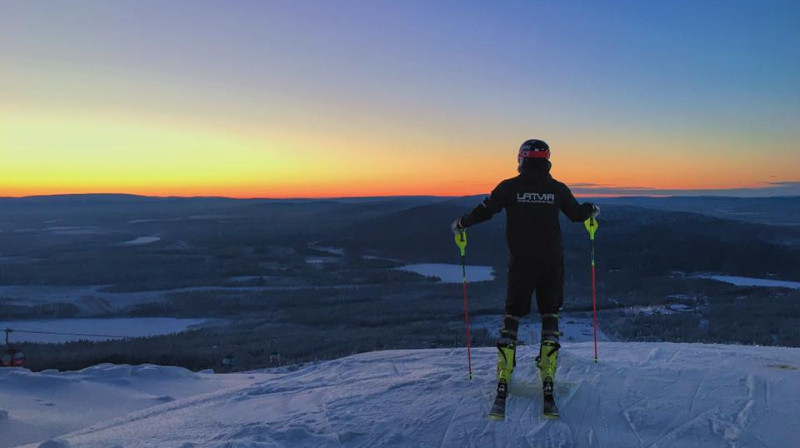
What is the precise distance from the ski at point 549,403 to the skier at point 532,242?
1cm

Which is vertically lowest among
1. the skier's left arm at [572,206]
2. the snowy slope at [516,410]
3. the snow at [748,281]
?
the snow at [748,281]

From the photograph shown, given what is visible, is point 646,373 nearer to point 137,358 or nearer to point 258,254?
point 137,358

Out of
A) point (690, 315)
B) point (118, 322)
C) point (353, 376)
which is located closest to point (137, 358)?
point (353, 376)

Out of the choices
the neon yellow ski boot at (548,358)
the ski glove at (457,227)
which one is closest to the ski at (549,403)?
the neon yellow ski boot at (548,358)

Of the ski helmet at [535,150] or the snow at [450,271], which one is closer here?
the ski helmet at [535,150]

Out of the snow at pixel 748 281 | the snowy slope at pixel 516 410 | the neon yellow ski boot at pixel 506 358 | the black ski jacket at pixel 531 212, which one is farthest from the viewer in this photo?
the snow at pixel 748 281

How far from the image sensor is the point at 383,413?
587 centimetres

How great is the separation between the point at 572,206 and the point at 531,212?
0.62 meters

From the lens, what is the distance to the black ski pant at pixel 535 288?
5934mm

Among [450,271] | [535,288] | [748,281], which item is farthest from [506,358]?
[450,271]

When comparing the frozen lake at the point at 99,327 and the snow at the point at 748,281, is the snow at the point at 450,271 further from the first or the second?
the frozen lake at the point at 99,327

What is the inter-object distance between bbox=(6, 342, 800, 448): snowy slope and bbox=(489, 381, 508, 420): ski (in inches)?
3.7

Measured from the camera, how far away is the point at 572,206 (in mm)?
6148

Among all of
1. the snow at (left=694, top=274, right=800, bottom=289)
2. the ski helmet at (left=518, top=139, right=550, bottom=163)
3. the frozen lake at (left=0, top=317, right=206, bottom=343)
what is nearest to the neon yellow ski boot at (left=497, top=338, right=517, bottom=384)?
the ski helmet at (left=518, top=139, right=550, bottom=163)
